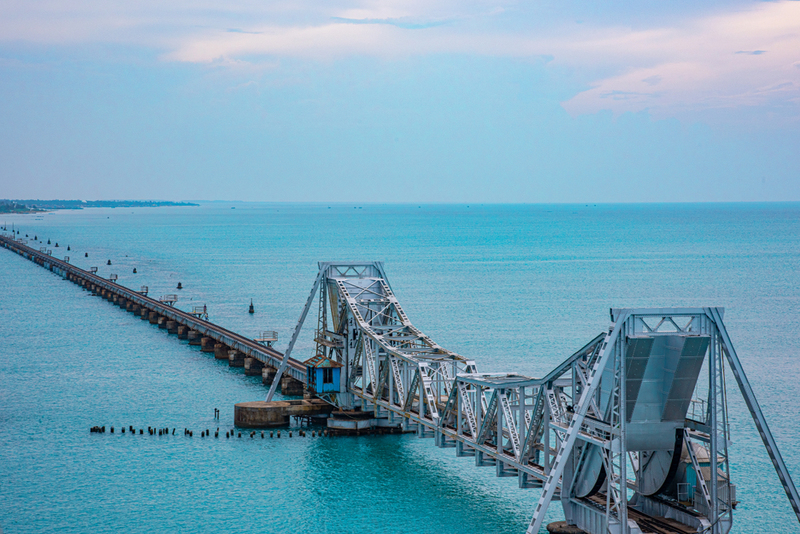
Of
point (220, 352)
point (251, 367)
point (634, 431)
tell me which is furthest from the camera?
point (220, 352)

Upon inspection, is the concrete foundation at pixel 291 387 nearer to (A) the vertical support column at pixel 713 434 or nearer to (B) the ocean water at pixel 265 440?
(B) the ocean water at pixel 265 440

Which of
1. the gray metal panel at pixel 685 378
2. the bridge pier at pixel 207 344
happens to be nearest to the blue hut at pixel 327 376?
the gray metal panel at pixel 685 378

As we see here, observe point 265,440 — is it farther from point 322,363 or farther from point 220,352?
point 220,352

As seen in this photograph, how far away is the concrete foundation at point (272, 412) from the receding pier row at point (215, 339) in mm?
99

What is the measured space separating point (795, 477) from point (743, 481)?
281 centimetres

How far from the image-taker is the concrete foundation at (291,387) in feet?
232

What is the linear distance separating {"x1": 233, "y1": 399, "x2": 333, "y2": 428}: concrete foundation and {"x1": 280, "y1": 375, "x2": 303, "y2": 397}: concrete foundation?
9.72 meters

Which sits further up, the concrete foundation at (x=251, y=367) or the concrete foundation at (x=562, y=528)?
the concrete foundation at (x=251, y=367)

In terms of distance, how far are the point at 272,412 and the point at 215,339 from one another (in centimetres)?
3504

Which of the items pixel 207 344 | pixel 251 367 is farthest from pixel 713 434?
pixel 207 344

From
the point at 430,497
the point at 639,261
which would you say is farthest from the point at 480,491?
the point at 639,261

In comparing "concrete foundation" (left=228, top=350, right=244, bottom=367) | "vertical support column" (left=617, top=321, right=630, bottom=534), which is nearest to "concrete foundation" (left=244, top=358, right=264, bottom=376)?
"concrete foundation" (left=228, top=350, right=244, bottom=367)

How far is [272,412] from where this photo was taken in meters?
60.3

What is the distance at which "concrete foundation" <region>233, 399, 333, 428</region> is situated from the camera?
60.3 metres
